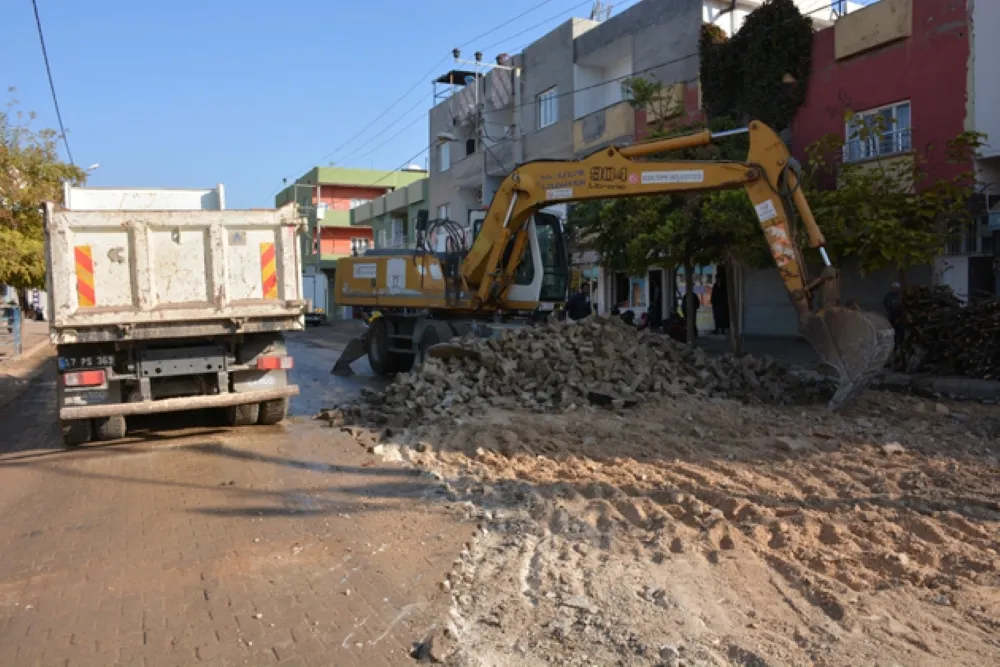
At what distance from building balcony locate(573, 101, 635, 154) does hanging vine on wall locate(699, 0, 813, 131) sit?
10.0ft

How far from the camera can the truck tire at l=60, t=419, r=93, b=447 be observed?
8530mm

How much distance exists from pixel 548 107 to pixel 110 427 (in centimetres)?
2113

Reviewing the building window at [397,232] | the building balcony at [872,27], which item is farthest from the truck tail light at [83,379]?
the building window at [397,232]

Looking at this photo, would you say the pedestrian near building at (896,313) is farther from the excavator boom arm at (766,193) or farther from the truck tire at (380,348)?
the truck tire at (380,348)

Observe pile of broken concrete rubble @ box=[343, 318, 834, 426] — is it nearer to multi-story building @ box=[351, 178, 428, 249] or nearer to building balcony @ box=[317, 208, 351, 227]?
multi-story building @ box=[351, 178, 428, 249]

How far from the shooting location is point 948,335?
12.4 m

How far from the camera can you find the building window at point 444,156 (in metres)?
34.7

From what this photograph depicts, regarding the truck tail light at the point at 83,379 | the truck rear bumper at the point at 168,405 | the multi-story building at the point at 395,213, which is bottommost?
the truck rear bumper at the point at 168,405

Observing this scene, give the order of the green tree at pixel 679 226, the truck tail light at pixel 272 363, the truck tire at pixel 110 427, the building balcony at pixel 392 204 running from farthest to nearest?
the building balcony at pixel 392 204, the green tree at pixel 679 226, the truck tail light at pixel 272 363, the truck tire at pixel 110 427

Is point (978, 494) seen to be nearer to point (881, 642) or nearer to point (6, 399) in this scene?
point (881, 642)

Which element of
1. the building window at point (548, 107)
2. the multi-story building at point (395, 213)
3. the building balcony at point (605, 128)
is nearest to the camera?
the building balcony at point (605, 128)

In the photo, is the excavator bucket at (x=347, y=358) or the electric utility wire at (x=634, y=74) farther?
the electric utility wire at (x=634, y=74)

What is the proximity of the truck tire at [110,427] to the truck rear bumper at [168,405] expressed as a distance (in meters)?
0.43

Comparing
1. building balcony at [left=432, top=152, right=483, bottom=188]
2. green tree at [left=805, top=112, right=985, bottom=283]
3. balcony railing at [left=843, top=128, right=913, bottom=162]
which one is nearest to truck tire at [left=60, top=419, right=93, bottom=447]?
green tree at [left=805, top=112, right=985, bottom=283]
